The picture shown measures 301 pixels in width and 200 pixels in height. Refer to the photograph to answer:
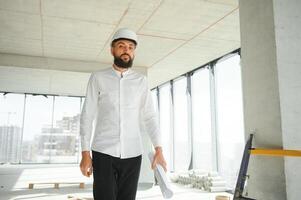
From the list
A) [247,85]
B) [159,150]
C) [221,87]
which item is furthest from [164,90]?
[159,150]

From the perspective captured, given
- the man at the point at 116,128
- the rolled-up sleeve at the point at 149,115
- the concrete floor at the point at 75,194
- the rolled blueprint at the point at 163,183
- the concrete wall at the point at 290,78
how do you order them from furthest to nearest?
1. the concrete floor at the point at 75,194
2. the concrete wall at the point at 290,78
3. the rolled-up sleeve at the point at 149,115
4. the man at the point at 116,128
5. the rolled blueprint at the point at 163,183

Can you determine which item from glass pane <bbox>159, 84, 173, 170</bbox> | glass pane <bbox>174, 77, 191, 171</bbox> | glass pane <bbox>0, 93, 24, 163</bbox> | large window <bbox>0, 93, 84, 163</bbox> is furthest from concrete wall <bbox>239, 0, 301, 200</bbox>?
glass pane <bbox>0, 93, 24, 163</bbox>

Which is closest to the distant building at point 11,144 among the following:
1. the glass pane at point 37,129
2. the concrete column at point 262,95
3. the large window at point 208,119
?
the glass pane at point 37,129

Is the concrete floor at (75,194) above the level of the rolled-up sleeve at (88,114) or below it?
below

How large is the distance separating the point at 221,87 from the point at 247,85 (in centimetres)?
369

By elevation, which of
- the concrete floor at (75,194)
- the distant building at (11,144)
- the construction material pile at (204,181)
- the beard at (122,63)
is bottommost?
the concrete floor at (75,194)

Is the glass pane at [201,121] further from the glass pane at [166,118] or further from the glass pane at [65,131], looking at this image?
the glass pane at [65,131]

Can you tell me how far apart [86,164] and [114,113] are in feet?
1.08

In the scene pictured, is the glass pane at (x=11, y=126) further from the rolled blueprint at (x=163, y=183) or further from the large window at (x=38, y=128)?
the rolled blueprint at (x=163, y=183)

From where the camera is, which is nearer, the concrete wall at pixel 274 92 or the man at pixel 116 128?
the man at pixel 116 128

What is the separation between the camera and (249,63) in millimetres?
2664

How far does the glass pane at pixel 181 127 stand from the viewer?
8.05 m

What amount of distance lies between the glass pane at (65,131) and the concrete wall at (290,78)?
35.8 feet

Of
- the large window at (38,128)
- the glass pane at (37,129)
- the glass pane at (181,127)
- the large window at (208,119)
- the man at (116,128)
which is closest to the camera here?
the man at (116,128)
